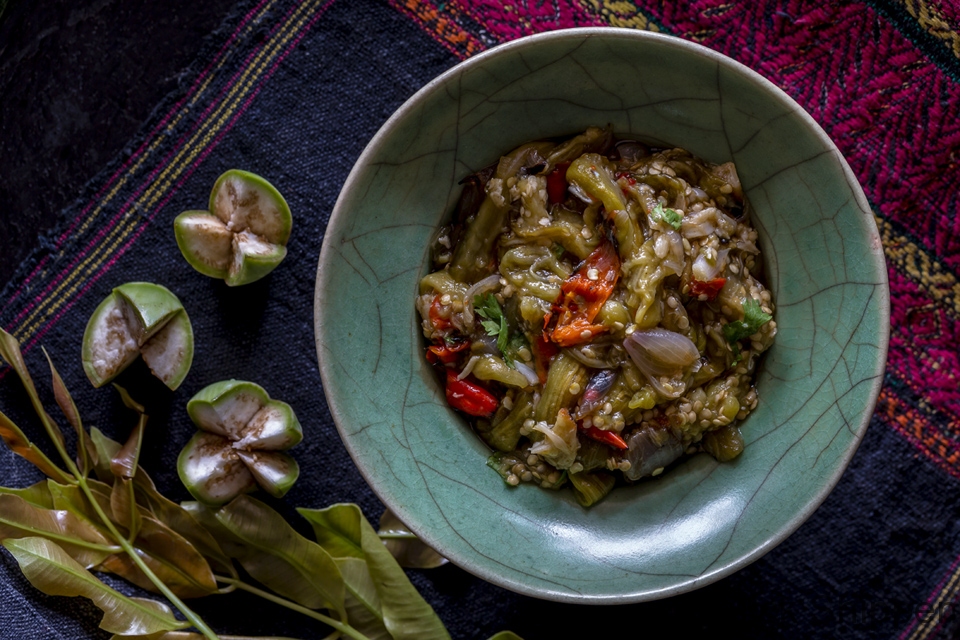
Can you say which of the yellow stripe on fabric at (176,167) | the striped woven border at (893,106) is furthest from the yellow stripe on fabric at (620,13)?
the yellow stripe on fabric at (176,167)

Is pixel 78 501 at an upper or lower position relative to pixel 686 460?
lower

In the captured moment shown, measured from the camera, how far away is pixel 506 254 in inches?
106

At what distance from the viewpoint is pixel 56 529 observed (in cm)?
308

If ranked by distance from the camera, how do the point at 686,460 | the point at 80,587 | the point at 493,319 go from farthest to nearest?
1. the point at 80,587
2. the point at 686,460
3. the point at 493,319

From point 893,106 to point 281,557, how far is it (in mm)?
3064

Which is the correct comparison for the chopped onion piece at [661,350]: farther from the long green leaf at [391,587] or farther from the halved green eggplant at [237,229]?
the halved green eggplant at [237,229]

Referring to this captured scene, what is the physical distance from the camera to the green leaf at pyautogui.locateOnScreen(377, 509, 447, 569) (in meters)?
3.23

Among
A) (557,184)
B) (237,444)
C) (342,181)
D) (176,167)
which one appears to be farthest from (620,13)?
(237,444)

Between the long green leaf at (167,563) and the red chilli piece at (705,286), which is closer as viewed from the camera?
the red chilli piece at (705,286)

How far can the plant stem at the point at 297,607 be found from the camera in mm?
3102

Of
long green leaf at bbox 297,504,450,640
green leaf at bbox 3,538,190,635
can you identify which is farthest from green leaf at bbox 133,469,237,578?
long green leaf at bbox 297,504,450,640

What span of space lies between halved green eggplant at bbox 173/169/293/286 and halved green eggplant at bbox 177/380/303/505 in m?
0.48

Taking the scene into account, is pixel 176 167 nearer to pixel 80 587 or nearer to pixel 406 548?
pixel 80 587

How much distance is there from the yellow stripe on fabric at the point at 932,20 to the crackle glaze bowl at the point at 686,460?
118 centimetres
